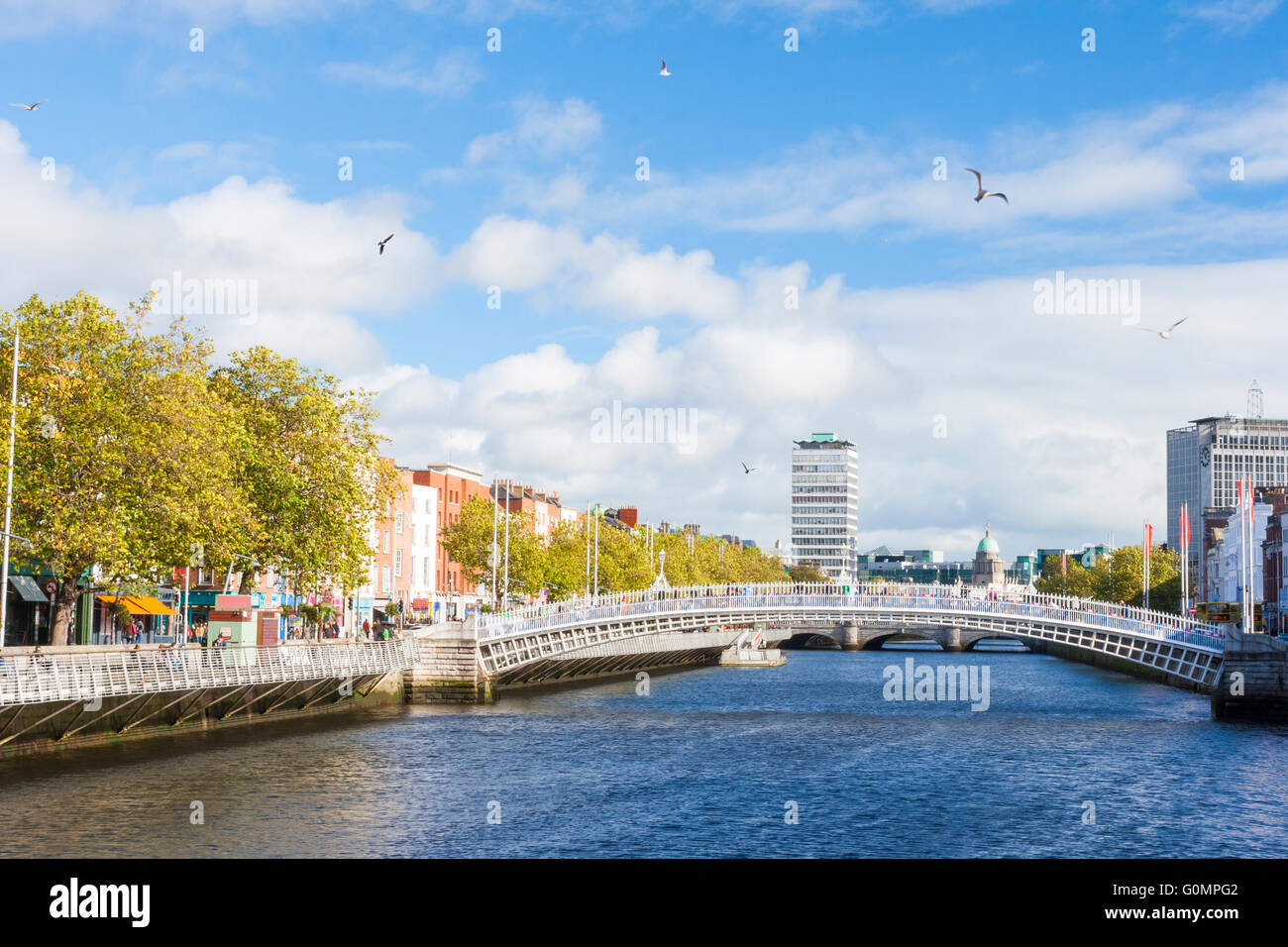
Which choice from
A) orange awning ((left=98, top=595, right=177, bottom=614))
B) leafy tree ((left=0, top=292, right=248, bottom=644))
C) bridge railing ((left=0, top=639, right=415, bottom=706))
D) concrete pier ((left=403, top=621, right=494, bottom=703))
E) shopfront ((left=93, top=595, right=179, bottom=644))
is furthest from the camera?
concrete pier ((left=403, top=621, right=494, bottom=703))

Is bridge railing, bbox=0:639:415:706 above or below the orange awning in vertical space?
below

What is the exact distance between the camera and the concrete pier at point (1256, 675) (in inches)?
2151

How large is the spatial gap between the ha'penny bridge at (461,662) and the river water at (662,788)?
4.19 feet

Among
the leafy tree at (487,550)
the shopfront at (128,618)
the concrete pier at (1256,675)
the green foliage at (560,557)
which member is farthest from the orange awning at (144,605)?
the concrete pier at (1256,675)

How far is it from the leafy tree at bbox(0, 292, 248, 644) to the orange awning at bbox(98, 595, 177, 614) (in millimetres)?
13439

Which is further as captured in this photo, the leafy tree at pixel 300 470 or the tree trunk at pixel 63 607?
the leafy tree at pixel 300 470

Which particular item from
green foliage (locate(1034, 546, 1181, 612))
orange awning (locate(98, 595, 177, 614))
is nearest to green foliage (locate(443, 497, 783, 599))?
orange awning (locate(98, 595, 177, 614))

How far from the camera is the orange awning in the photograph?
197 ft

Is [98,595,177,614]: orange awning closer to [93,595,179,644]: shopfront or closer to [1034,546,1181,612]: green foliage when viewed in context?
[93,595,179,644]: shopfront

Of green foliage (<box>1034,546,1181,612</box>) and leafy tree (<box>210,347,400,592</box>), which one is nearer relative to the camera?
leafy tree (<box>210,347,400,592</box>)

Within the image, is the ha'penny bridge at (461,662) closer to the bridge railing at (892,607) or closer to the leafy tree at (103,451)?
the bridge railing at (892,607)

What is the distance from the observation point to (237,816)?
3100 centimetres
